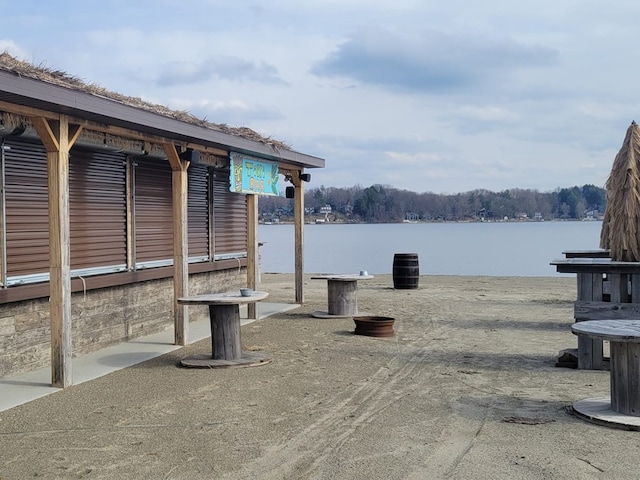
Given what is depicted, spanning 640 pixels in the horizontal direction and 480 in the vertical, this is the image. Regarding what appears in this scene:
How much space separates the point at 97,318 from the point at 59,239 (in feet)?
7.65

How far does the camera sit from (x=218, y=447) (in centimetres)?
494

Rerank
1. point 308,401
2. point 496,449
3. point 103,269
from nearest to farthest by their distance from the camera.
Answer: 1. point 496,449
2. point 308,401
3. point 103,269

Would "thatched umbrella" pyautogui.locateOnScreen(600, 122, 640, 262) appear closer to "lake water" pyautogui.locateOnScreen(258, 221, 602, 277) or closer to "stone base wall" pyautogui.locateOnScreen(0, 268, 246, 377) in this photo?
"stone base wall" pyautogui.locateOnScreen(0, 268, 246, 377)

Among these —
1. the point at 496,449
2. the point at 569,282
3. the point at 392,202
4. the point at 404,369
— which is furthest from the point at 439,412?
the point at 392,202

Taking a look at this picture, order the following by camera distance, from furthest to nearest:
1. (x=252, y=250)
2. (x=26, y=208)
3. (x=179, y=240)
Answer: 1. (x=252, y=250)
2. (x=179, y=240)
3. (x=26, y=208)

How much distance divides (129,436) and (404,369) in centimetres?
334

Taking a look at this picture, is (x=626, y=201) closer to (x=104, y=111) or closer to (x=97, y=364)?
(x=104, y=111)

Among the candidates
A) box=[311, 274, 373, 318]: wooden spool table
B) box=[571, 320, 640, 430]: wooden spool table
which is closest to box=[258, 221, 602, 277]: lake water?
box=[311, 274, 373, 318]: wooden spool table

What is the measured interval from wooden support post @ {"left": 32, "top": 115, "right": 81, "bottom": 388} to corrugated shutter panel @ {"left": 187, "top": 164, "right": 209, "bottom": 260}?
461 centimetres

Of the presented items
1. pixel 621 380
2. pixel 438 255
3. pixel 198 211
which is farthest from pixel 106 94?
pixel 438 255

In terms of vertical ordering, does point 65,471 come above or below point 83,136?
below

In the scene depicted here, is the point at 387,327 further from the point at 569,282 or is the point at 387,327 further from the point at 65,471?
the point at 569,282

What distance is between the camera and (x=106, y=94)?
7.93m

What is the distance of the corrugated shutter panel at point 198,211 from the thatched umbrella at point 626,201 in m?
6.26
